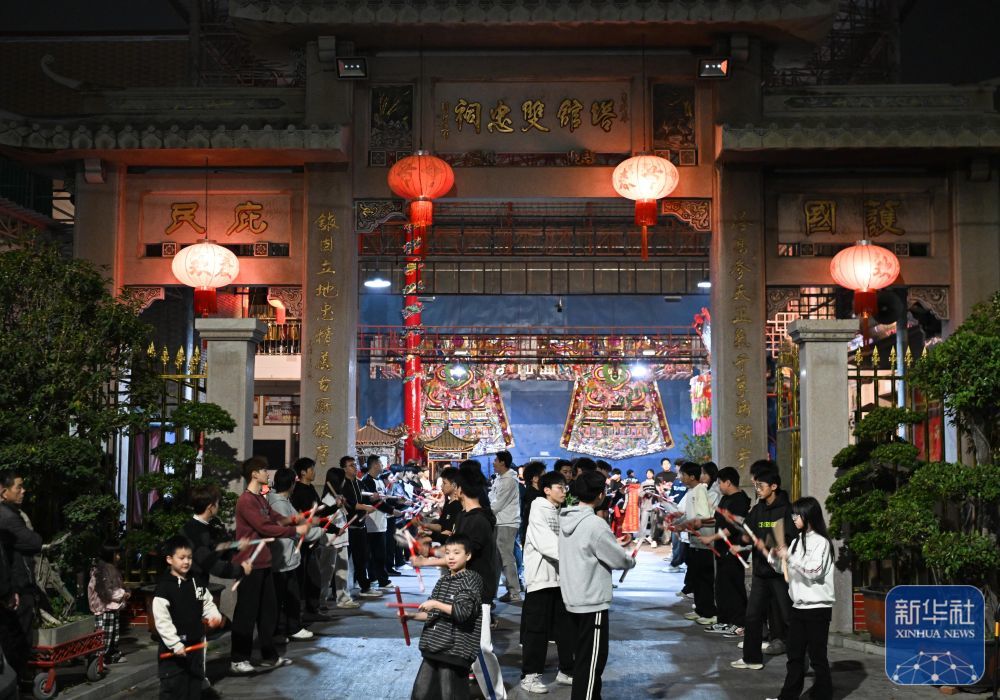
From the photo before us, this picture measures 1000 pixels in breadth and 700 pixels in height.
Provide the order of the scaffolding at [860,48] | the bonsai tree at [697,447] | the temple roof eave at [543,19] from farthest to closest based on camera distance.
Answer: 1. the bonsai tree at [697,447]
2. the scaffolding at [860,48]
3. the temple roof eave at [543,19]

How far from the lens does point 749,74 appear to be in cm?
1251

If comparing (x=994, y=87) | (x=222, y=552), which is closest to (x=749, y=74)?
(x=994, y=87)

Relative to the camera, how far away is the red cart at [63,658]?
645 centimetres

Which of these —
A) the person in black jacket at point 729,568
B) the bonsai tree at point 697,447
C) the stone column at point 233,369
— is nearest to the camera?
the person in black jacket at point 729,568

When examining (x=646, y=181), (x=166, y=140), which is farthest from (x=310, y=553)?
(x=646, y=181)

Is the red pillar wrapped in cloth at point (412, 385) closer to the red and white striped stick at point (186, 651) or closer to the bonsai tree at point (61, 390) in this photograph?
the bonsai tree at point (61, 390)

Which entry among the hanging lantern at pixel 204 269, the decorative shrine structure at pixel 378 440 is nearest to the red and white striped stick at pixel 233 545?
the hanging lantern at pixel 204 269

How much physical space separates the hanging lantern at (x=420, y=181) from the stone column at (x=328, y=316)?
866 mm

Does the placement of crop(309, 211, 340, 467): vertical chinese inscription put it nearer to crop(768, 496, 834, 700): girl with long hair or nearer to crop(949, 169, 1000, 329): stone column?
crop(949, 169, 1000, 329): stone column

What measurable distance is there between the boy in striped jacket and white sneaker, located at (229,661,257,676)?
8.43ft

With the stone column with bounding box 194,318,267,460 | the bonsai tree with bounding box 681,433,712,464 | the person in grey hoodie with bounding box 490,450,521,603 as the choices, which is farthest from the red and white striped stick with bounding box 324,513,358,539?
the bonsai tree with bounding box 681,433,712,464

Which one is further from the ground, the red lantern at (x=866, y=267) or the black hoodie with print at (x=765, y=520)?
the red lantern at (x=866, y=267)

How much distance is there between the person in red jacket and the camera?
747 cm

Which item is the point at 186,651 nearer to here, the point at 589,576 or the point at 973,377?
the point at 589,576
